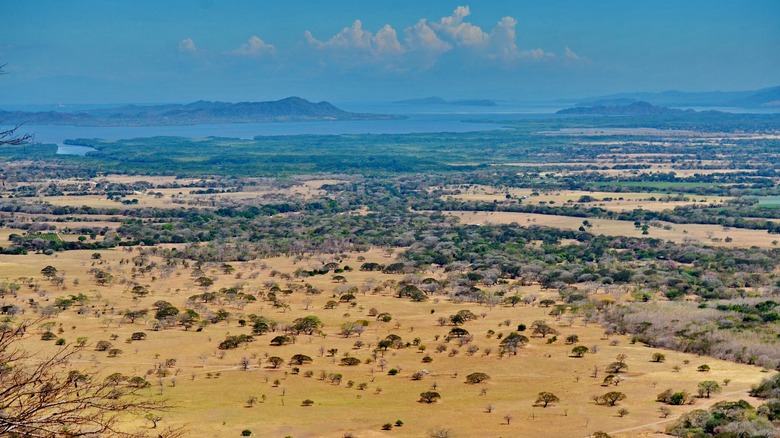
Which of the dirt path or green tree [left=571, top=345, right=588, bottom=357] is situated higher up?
the dirt path

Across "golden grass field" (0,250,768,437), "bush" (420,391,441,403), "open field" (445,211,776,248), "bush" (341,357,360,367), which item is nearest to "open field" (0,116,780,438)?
"golden grass field" (0,250,768,437)

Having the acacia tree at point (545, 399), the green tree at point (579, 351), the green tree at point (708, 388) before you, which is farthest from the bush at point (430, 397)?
the green tree at point (708, 388)

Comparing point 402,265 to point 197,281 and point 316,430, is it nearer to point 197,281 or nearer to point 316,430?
point 197,281

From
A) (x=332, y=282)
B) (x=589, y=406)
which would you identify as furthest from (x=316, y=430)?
(x=332, y=282)

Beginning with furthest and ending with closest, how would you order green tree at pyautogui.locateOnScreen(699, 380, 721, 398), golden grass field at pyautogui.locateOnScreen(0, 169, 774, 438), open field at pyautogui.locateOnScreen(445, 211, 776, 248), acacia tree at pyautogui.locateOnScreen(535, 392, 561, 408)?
1. open field at pyautogui.locateOnScreen(445, 211, 776, 248)
2. green tree at pyautogui.locateOnScreen(699, 380, 721, 398)
3. acacia tree at pyautogui.locateOnScreen(535, 392, 561, 408)
4. golden grass field at pyautogui.locateOnScreen(0, 169, 774, 438)

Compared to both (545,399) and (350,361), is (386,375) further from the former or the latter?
(545,399)

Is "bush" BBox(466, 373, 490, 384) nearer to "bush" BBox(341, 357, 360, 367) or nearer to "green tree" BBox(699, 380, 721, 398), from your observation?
"bush" BBox(341, 357, 360, 367)

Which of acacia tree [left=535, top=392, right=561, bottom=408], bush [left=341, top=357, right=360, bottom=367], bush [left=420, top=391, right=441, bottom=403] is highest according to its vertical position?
acacia tree [left=535, top=392, right=561, bottom=408]

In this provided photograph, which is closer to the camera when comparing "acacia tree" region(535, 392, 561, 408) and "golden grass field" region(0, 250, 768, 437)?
"golden grass field" region(0, 250, 768, 437)

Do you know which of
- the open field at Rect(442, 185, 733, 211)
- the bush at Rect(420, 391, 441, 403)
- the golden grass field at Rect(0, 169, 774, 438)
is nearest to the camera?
the golden grass field at Rect(0, 169, 774, 438)
